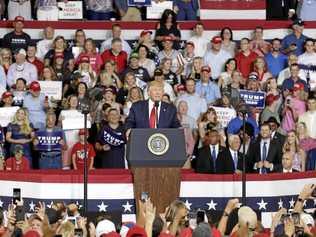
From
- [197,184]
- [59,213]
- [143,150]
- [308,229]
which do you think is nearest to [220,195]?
[197,184]

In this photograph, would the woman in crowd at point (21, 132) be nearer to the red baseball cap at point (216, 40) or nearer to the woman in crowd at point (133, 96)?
the woman in crowd at point (133, 96)

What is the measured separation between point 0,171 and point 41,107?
14.5ft

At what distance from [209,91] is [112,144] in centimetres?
393

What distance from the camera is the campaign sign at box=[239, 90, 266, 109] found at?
28.4 m

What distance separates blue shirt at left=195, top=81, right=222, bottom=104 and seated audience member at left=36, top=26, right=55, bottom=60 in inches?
134

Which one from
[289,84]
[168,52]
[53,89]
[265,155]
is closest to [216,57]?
[168,52]

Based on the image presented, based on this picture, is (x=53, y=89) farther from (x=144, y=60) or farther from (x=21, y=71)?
(x=144, y=60)

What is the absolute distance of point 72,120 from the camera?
26438mm

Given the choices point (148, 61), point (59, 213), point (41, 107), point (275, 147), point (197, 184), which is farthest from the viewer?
point (148, 61)

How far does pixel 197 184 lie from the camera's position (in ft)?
76.8

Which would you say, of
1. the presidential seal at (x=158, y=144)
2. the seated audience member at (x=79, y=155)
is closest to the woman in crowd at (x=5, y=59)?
the seated audience member at (x=79, y=155)

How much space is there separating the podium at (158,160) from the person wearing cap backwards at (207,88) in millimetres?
7135

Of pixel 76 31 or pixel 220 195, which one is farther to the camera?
pixel 76 31

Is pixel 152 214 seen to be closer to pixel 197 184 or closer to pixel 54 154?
pixel 197 184
